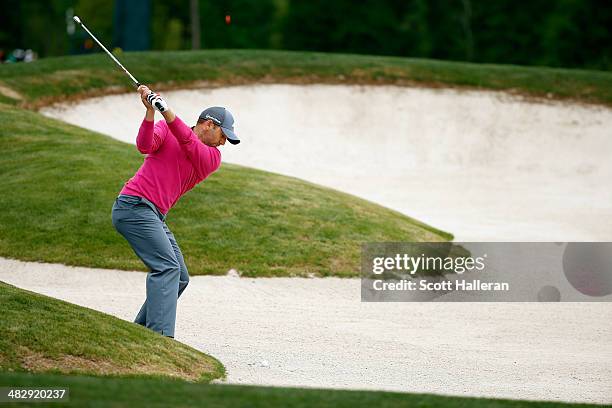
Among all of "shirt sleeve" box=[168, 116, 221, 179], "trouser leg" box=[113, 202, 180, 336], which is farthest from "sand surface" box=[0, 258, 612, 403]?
"shirt sleeve" box=[168, 116, 221, 179]

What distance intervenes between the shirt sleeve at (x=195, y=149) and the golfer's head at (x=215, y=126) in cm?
11

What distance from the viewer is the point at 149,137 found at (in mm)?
9383

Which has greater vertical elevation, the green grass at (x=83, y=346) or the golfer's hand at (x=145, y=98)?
the golfer's hand at (x=145, y=98)

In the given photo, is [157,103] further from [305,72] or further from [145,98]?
[305,72]

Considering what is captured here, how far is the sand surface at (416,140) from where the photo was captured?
26.5 m

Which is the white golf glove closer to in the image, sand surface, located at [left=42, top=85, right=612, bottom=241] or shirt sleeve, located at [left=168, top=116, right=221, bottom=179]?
shirt sleeve, located at [left=168, top=116, right=221, bottom=179]

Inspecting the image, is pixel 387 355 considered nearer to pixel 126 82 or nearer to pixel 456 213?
pixel 456 213

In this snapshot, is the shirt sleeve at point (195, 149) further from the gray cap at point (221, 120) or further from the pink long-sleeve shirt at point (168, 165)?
the gray cap at point (221, 120)

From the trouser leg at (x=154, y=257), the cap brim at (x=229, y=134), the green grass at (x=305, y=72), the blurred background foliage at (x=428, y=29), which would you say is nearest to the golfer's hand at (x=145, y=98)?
the cap brim at (x=229, y=134)

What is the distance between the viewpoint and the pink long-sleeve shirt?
9695 millimetres

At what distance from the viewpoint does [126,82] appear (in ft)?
96.7

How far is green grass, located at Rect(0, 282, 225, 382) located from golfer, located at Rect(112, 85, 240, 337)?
0.49 metres

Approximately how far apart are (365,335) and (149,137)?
414cm

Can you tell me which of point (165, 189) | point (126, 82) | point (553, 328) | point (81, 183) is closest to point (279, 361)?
point (165, 189)
